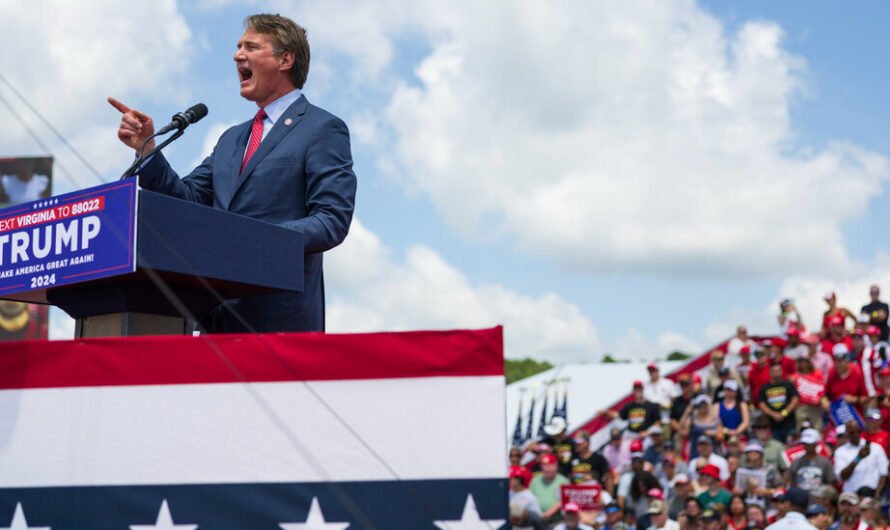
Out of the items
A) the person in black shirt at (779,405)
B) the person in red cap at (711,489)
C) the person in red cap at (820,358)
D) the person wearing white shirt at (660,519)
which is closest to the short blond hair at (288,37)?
the person wearing white shirt at (660,519)

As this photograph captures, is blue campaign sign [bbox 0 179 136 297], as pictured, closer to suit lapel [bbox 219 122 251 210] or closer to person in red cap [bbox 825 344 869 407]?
suit lapel [bbox 219 122 251 210]

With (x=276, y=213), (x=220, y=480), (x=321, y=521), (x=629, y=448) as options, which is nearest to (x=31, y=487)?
(x=220, y=480)

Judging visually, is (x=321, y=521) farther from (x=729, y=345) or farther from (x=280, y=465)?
(x=729, y=345)

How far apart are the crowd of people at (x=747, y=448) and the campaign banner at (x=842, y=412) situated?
Result: 17 millimetres

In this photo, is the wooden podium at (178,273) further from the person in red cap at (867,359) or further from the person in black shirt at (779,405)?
the person in red cap at (867,359)

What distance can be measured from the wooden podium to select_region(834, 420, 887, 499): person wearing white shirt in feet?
31.7

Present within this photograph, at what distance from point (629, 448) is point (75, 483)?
39.0ft

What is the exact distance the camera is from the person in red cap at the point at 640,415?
1438cm

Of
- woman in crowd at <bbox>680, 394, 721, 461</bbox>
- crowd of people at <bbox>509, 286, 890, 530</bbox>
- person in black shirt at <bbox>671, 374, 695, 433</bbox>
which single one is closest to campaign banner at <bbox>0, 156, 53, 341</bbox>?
crowd of people at <bbox>509, 286, 890, 530</bbox>

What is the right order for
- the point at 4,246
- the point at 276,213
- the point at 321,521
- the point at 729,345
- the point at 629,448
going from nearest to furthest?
the point at 321,521
the point at 4,246
the point at 276,213
the point at 629,448
the point at 729,345

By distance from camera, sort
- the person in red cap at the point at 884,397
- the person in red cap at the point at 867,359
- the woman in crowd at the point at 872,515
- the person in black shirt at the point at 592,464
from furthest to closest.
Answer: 1. the person in red cap at the point at 867,359
2. the person in black shirt at the point at 592,464
3. the person in red cap at the point at 884,397
4. the woman in crowd at the point at 872,515

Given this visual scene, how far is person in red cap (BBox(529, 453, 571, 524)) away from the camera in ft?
40.4

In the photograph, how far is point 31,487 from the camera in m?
2.73

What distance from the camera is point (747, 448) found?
1205 cm
